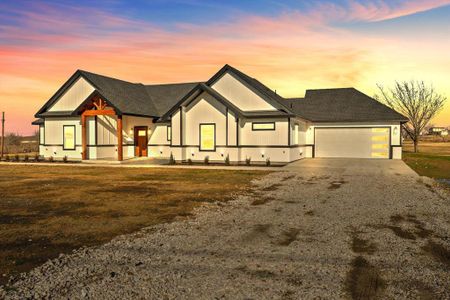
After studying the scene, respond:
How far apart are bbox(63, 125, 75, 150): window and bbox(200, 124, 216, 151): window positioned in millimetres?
12146

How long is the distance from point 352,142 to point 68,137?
2570 cm

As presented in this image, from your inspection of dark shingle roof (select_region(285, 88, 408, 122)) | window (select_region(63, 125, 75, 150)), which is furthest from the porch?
dark shingle roof (select_region(285, 88, 408, 122))

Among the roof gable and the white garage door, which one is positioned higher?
the roof gable

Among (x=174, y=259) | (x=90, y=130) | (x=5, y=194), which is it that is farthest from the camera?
(x=90, y=130)

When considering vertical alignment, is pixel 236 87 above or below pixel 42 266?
above

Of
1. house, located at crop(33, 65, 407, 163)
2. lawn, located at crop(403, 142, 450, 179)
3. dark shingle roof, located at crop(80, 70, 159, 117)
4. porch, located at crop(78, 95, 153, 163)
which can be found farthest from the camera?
dark shingle roof, located at crop(80, 70, 159, 117)

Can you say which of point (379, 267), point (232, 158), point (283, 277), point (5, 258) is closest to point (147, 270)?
point (283, 277)

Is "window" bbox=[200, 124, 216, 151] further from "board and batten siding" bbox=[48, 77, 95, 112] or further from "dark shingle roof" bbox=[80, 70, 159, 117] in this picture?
"board and batten siding" bbox=[48, 77, 95, 112]

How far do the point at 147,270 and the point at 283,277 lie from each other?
2.10 m

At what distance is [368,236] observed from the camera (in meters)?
7.42

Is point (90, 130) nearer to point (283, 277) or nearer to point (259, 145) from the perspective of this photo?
point (259, 145)

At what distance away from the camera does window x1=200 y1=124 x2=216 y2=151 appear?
26.9 meters

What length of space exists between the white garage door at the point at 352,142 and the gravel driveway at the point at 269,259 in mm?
22400

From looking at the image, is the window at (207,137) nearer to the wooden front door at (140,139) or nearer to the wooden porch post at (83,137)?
the wooden front door at (140,139)
